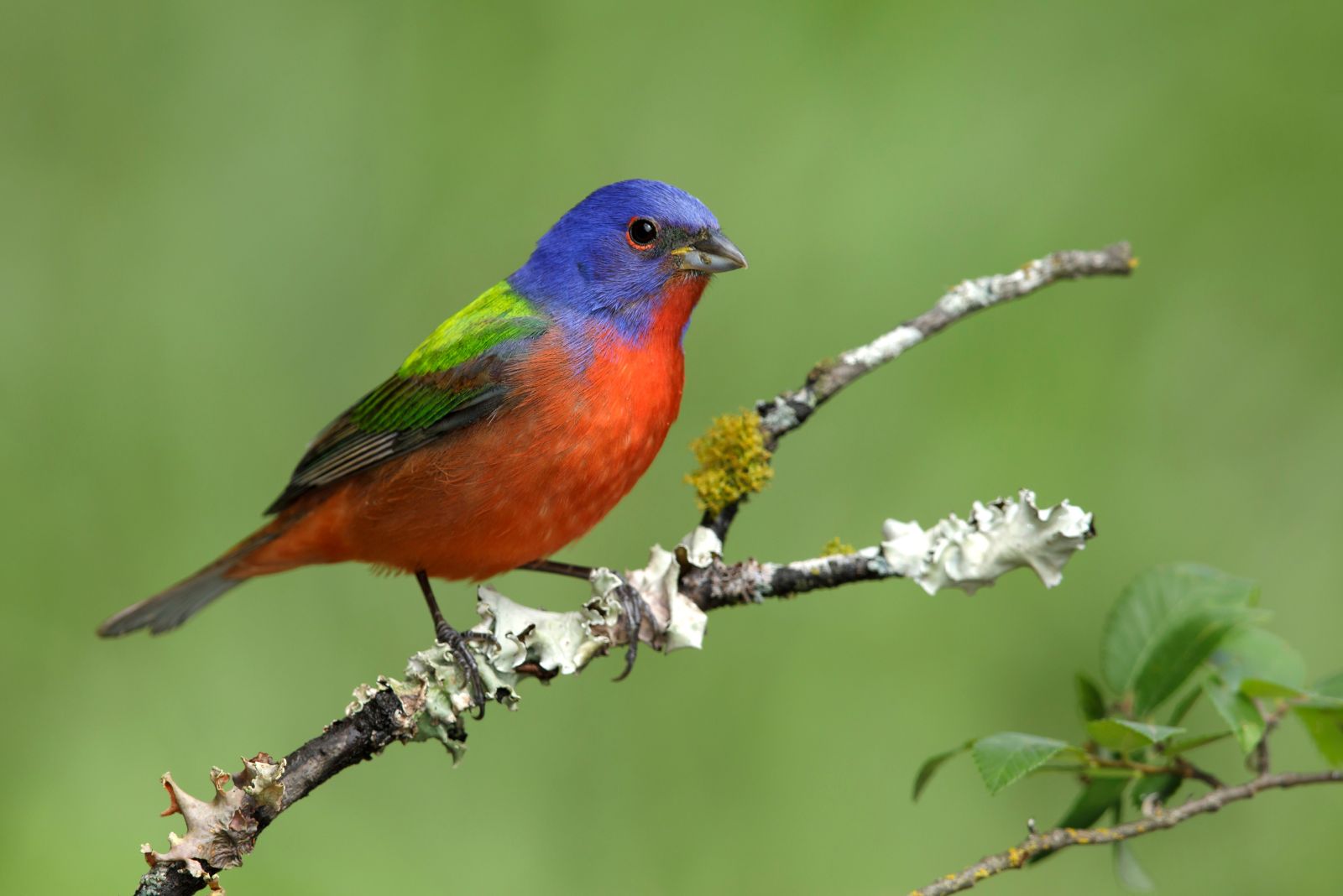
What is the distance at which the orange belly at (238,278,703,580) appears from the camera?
4.14m

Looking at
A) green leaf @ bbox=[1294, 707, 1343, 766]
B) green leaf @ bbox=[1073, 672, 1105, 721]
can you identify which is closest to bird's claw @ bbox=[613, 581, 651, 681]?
green leaf @ bbox=[1073, 672, 1105, 721]

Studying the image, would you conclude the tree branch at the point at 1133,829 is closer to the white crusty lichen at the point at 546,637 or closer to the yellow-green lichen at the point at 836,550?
the yellow-green lichen at the point at 836,550

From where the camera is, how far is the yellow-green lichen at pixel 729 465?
3811 mm

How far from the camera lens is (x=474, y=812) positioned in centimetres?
549

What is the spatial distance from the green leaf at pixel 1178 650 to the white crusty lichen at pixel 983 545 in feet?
0.98

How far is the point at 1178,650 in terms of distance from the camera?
324 cm

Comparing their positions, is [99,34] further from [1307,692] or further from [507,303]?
[1307,692]

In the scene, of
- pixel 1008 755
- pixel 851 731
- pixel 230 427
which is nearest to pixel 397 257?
pixel 230 427

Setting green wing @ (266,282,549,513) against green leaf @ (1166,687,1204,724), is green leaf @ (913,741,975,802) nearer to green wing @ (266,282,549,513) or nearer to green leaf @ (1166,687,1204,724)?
green leaf @ (1166,687,1204,724)

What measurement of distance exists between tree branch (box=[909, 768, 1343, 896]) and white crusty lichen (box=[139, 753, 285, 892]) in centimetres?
140

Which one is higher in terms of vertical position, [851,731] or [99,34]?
[99,34]

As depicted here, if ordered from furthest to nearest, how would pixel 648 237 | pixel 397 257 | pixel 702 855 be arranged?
pixel 397 257, pixel 702 855, pixel 648 237

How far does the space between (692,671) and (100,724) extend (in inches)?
97.8

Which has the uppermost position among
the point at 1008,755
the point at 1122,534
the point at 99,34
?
the point at 99,34
